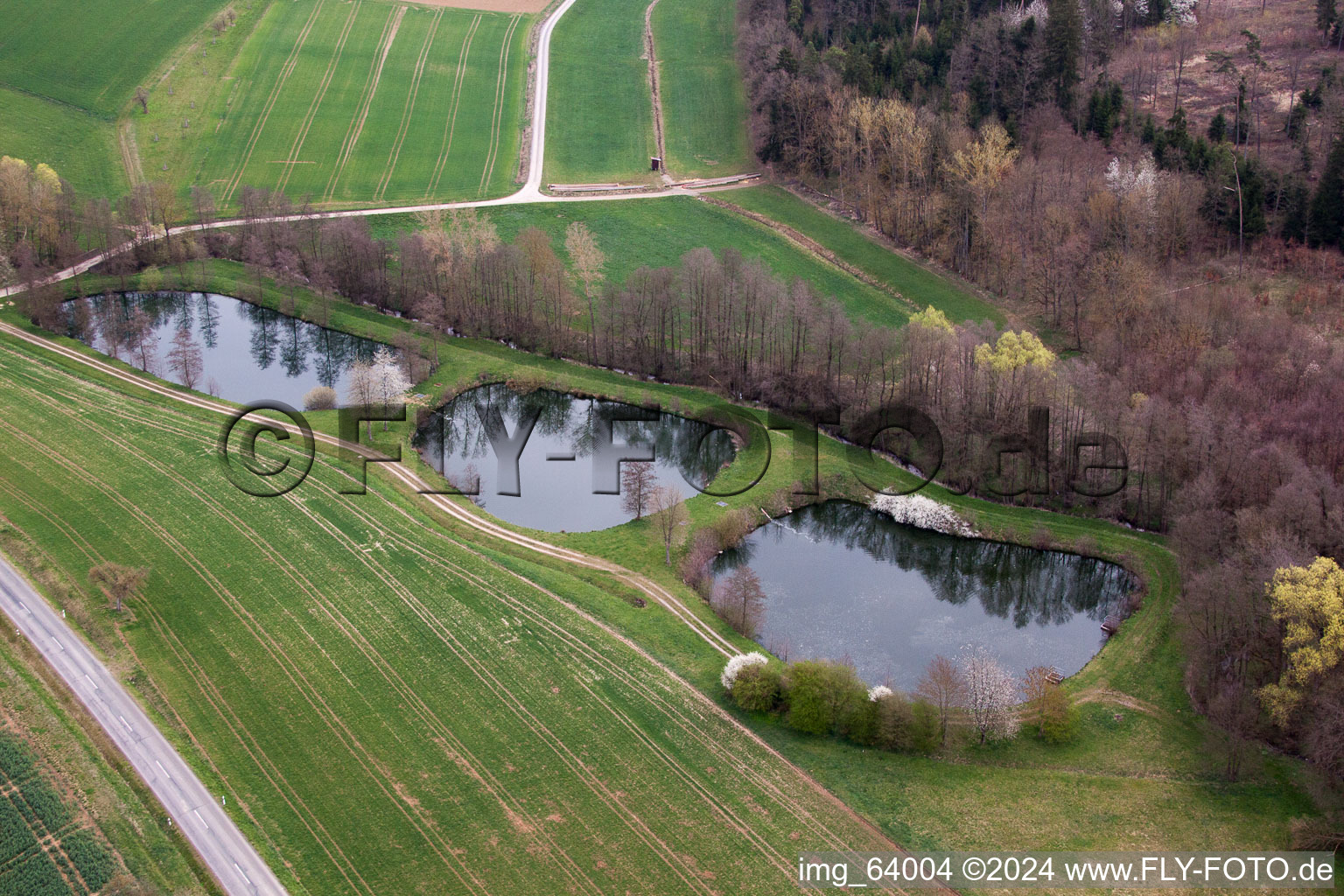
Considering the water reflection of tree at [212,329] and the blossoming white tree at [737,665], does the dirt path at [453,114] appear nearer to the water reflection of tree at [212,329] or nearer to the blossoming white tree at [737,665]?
the water reflection of tree at [212,329]

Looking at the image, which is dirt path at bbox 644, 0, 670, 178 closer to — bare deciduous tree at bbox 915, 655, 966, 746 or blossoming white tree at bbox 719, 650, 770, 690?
blossoming white tree at bbox 719, 650, 770, 690

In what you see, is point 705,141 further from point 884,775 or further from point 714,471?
point 884,775

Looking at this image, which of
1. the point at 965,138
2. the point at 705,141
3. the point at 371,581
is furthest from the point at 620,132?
the point at 371,581

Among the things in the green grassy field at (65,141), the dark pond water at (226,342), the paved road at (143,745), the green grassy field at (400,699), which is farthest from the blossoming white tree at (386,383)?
the green grassy field at (65,141)

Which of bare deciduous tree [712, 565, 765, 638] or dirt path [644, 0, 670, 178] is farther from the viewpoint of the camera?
dirt path [644, 0, 670, 178]

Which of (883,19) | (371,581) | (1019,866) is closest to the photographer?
(1019,866)

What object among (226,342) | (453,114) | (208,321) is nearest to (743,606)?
(226,342)

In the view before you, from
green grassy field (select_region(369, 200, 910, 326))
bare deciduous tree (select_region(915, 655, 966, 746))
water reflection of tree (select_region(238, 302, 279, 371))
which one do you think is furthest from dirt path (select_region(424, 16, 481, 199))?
bare deciduous tree (select_region(915, 655, 966, 746))
